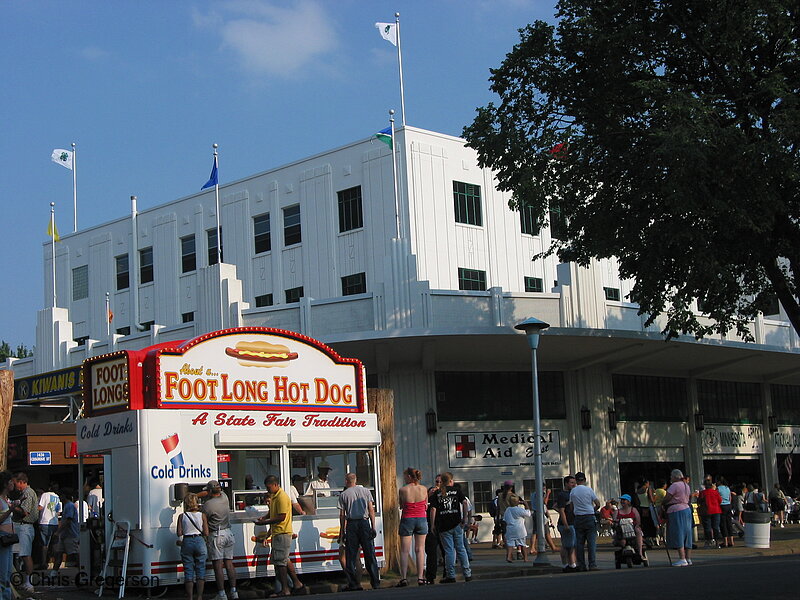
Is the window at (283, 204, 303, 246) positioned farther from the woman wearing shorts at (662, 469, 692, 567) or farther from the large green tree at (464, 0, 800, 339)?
the woman wearing shorts at (662, 469, 692, 567)

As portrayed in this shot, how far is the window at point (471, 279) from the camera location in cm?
3503

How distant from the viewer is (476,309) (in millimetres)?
27812

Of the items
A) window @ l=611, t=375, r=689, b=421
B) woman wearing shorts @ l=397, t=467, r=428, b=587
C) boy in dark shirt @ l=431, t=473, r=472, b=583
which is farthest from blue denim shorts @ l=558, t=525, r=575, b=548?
window @ l=611, t=375, r=689, b=421

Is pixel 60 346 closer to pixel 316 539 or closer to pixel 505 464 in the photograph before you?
pixel 505 464

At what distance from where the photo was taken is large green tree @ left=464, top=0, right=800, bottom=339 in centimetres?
2077

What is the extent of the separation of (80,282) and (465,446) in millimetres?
23145

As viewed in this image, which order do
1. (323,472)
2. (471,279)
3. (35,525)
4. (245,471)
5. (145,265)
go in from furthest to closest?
(145,265)
(471,279)
(35,525)
(323,472)
(245,471)

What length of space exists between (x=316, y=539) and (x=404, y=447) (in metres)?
11.6

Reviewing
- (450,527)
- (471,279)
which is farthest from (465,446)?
(450,527)

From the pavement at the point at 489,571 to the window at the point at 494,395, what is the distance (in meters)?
4.36

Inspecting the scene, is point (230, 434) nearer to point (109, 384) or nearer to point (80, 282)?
point (109, 384)

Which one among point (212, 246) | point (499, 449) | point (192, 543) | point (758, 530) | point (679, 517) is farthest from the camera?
point (212, 246)

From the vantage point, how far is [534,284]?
1459 inches

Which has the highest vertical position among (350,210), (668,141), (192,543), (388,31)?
(388,31)
